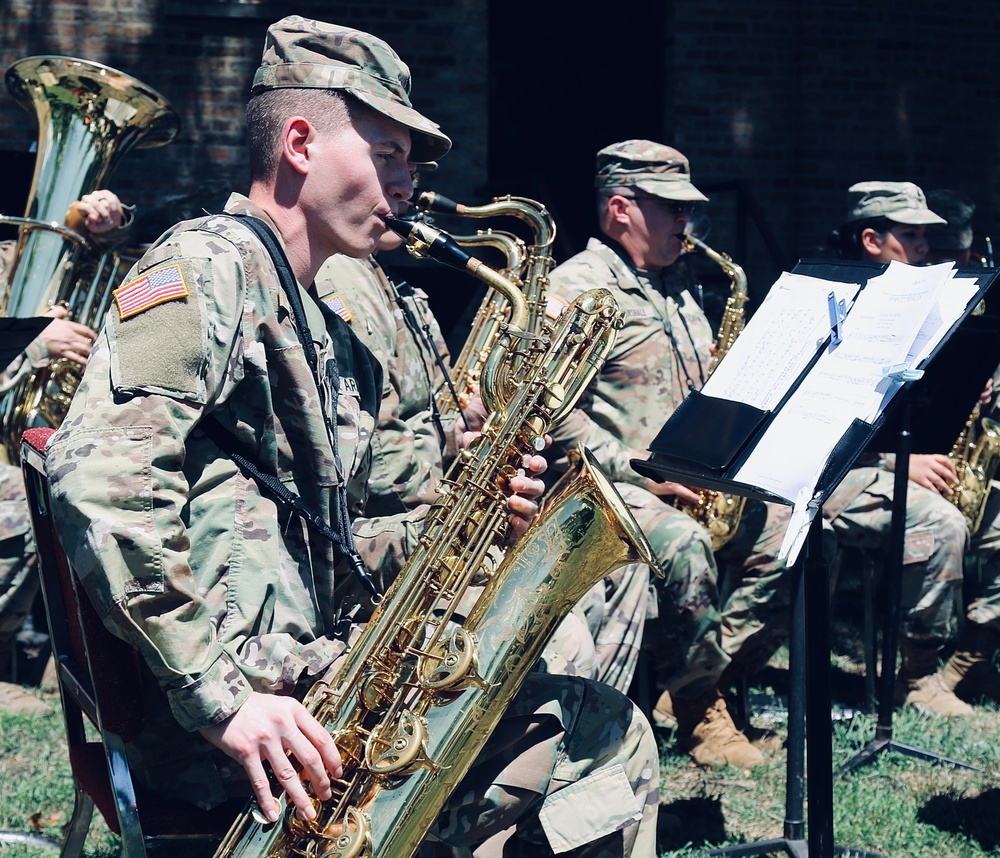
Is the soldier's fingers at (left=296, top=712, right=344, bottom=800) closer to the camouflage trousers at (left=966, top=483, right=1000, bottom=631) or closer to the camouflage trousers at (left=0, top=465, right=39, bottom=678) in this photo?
the camouflage trousers at (left=0, top=465, right=39, bottom=678)

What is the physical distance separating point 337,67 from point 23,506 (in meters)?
2.88

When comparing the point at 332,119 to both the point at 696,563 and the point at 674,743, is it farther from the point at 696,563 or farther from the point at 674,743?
the point at 674,743

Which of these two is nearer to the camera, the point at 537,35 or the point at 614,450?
the point at 614,450

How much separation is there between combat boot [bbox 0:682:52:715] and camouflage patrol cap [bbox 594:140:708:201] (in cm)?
319

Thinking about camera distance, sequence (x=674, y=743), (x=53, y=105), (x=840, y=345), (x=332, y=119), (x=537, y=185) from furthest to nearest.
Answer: (x=537, y=185)
(x=53, y=105)
(x=674, y=743)
(x=840, y=345)
(x=332, y=119)

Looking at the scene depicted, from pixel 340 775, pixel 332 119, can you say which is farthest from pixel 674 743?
pixel 332 119

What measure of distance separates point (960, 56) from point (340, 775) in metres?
7.90

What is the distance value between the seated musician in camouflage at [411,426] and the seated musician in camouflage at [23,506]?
1.21m

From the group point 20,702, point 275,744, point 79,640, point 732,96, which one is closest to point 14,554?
point 20,702

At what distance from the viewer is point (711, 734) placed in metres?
4.79

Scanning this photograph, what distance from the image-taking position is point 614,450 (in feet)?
15.9

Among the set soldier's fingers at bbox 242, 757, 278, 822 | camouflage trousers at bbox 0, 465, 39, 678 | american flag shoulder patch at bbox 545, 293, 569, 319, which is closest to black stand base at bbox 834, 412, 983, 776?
american flag shoulder patch at bbox 545, 293, 569, 319

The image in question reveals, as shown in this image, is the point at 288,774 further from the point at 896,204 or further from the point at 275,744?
the point at 896,204

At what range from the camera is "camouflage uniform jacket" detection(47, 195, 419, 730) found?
88.0 inches
